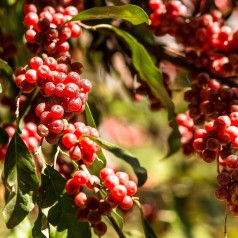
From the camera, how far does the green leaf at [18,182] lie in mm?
1228

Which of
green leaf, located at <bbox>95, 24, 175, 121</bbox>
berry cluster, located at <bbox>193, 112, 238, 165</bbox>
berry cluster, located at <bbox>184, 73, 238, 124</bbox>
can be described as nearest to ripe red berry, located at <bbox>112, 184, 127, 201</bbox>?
berry cluster, located at <bbox>193, 112, 238, 165</bbox>

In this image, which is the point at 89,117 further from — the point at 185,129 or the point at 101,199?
the point at 185,129

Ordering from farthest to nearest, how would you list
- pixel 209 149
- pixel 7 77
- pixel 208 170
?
pixel 208 170
pixel 7 77
pixel 209 149

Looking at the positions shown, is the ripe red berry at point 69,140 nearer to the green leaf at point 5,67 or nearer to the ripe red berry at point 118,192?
the ripe red berry at point 118,192

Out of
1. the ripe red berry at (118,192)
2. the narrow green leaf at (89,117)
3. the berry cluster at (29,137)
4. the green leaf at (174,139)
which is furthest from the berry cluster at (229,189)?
the berry cluster at (29,137)

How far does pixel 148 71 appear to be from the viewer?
1558 mm

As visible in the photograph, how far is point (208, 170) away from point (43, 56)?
185 centimetres

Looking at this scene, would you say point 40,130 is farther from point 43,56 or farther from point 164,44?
point 164,44

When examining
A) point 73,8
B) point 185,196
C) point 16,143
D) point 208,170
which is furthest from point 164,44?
point 208,170

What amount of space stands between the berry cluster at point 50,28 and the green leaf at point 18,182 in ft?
0.68

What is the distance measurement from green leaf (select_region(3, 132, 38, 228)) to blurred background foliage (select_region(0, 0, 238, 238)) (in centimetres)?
34

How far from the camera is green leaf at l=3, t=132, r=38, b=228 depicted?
1.23 metres

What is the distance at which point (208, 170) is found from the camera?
306 centimetres

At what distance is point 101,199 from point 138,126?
7.24 feet
